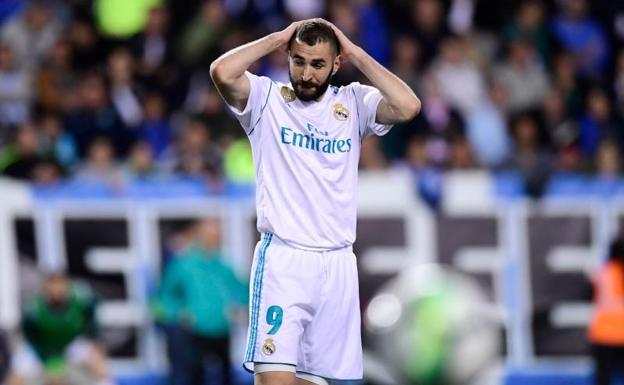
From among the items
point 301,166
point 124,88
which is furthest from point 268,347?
point 124,88

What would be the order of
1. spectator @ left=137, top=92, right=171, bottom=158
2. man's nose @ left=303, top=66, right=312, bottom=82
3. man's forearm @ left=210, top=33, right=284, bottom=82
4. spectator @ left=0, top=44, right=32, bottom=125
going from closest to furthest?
man's forearm @ left=210, top=33, right=284, bottom=82 < man's nose @ left=303, top=66, right=312, bottom=82 < spectator @ left=137, top=92, right=171, bottom=158 < spectator @ left=0, top=44, right=32, bottom=125

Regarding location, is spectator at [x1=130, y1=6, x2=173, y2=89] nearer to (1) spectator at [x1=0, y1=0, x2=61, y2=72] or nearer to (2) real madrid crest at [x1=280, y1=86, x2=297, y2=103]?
(1) spectator at [x1=0, y1=0, x2=61, y2=72]

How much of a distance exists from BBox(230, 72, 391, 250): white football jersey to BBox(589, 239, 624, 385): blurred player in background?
18.5 feet

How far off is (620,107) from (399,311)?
3976mm

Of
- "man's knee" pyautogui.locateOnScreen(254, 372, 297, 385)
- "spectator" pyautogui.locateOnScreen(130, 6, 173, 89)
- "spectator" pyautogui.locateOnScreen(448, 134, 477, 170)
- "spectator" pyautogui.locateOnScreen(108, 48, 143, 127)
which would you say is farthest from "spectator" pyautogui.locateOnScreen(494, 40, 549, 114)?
"man's knee" pyautogui.locateOnScreen(254, 372, 297, 385)

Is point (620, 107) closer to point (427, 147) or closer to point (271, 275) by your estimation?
point (427, 147)

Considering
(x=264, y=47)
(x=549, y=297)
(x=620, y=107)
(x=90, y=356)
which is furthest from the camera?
(x=620, y=107)

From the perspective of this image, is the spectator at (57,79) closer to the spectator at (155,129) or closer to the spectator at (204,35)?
the spectator at (155,129)

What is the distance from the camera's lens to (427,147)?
13.0 m

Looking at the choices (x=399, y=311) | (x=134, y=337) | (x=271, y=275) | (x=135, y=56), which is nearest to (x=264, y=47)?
(x=271, y=275)

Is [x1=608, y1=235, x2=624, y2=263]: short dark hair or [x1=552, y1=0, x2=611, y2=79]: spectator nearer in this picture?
[x1=608, y1=235, x2=624, y2=263]: short dark hair

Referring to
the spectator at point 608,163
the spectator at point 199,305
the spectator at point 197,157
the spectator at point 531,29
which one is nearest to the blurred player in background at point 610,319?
the spectator at point 608,163

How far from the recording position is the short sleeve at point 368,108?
7082 millimetres

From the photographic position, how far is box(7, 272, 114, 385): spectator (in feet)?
39.9
